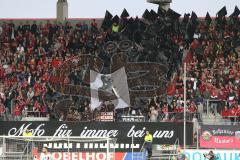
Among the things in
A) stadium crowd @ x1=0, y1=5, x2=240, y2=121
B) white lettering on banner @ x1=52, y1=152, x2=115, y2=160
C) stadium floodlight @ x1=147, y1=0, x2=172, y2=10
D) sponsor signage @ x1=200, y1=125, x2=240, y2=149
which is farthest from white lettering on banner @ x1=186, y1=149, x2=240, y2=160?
stadium floodlight @ x1=147, y1=0, x2=172, y2=10

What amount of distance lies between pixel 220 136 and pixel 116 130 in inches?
168

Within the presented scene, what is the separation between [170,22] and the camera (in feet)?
129

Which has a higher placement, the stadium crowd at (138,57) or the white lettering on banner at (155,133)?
the stadium crowd at (138,57)

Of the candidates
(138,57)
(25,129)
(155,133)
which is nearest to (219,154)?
(155,133)

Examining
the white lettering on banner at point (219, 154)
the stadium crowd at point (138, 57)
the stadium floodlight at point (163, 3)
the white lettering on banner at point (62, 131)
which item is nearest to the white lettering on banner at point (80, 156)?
the white lettering on banner at point (219, 154)

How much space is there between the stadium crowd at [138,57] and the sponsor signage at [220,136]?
987mm

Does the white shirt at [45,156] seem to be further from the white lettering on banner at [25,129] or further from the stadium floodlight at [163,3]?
the stadium floodlight at [163,3]

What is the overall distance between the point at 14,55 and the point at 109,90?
7.32 m

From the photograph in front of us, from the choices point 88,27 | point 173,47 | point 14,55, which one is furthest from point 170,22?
point 14,55

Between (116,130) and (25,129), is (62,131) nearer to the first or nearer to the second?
(25,129)

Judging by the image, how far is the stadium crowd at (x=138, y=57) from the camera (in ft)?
110

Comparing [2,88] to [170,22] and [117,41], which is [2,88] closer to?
[117,41]

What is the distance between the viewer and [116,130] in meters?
32.6

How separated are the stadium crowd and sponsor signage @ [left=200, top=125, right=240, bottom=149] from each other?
3.24 feet
